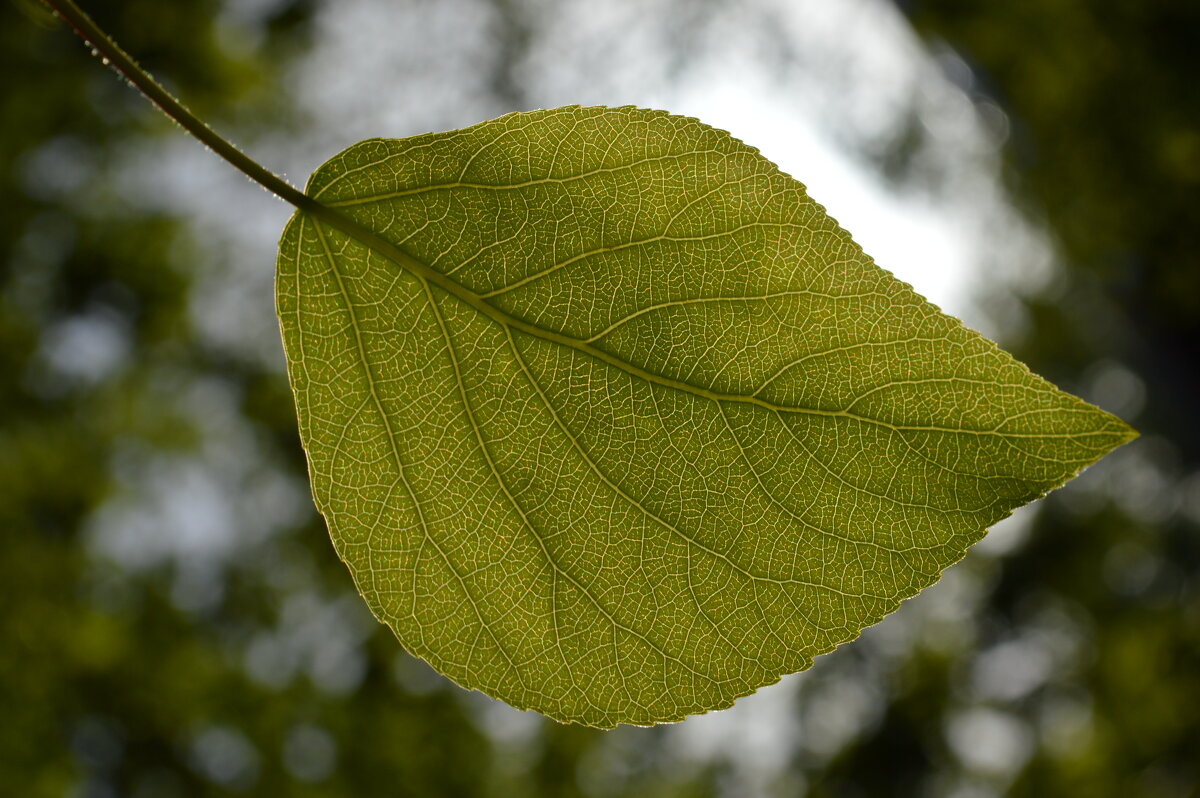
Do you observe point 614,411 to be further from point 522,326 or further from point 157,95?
point 157,95

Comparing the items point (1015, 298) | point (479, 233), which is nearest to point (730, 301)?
point (479, 233)

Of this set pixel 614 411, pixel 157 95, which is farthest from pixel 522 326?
pixel 157 95

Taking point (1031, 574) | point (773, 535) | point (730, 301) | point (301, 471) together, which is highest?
point (1031, 574)

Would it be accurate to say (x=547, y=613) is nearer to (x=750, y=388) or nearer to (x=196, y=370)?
(x=750, y=388)
